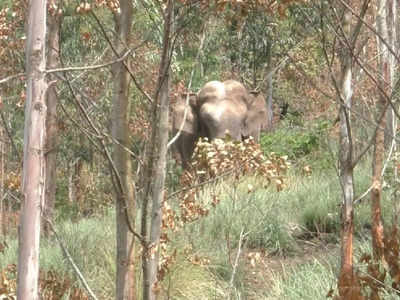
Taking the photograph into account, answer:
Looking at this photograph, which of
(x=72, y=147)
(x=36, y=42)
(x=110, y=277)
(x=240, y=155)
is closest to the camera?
(x=36, y=42)

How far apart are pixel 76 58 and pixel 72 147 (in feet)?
19.9

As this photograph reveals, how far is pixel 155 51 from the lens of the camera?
50.6 ft

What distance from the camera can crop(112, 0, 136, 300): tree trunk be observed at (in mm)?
4300

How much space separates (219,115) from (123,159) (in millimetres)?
10886

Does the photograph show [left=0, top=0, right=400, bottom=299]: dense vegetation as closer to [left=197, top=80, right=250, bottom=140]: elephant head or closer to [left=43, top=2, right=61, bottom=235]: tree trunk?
[left=43, top=2, right=61, bottom=235]: tree trunk

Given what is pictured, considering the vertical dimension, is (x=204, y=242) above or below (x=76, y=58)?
below

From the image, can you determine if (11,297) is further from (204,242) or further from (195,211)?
(204,242)

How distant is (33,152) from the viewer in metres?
2.70

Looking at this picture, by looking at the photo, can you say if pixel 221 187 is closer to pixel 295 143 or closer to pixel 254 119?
pixel 254 119

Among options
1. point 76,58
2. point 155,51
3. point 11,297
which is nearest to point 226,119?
point 155,51

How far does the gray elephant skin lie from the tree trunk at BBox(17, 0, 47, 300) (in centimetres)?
1216

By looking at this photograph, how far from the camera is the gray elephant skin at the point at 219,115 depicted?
15.3 meters

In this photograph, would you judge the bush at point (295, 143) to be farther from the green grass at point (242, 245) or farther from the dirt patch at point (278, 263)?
the dirt patch at point (278, 263)

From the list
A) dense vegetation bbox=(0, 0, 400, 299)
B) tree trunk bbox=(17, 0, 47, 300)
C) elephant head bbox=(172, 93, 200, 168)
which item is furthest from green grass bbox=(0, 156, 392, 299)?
elephant head bbox=(172, 93, 200, 168)
